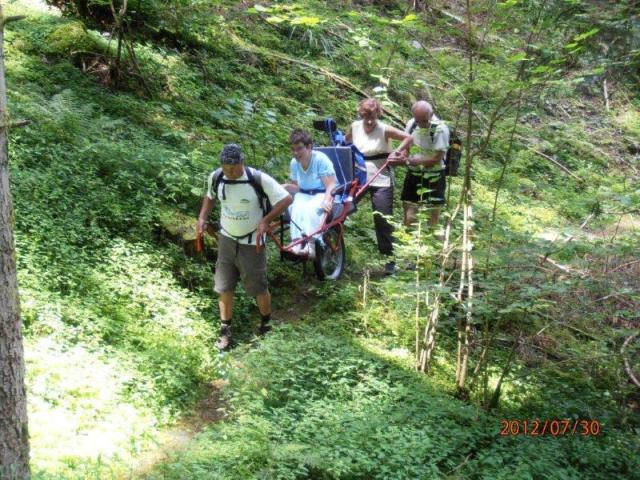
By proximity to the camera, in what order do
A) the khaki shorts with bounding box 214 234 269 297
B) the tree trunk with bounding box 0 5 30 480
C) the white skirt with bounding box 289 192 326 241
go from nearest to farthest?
1. the tree trunk with bounding box 0 5 30 480
2. the khaki shorts with bounding box 214 234 269 297
3. the white skirt with bounding box 289 192 326 241

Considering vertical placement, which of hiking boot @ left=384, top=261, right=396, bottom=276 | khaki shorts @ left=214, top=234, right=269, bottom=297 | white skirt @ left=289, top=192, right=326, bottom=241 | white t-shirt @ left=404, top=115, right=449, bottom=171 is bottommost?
hiking boot @ left=384, top=261, right=396, bottom=276

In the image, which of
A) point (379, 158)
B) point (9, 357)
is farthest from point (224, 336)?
point (9, 357)

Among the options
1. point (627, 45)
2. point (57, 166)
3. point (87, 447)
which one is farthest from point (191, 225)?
point (627, 45)

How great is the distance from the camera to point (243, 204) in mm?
6395

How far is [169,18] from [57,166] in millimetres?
4724

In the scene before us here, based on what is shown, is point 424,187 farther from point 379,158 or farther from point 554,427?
point 554,427

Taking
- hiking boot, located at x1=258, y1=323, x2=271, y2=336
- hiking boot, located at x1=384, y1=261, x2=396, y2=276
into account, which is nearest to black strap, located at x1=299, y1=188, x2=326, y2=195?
Result: hiking boot, located at x1=384, y1=261, x2=396, y2=276

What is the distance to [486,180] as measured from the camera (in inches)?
542

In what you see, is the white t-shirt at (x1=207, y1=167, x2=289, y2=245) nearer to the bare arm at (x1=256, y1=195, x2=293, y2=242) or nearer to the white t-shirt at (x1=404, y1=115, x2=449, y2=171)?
the bare arm at (x1=256, y1=195, x2=293, y2=242)

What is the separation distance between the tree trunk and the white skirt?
14.3 feet

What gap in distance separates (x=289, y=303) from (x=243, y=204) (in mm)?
2019

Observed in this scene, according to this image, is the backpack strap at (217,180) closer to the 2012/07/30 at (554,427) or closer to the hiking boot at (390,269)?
the hiking boot at (390,269)

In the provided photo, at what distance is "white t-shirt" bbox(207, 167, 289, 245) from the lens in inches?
250

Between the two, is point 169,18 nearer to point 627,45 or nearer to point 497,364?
point 627,45
